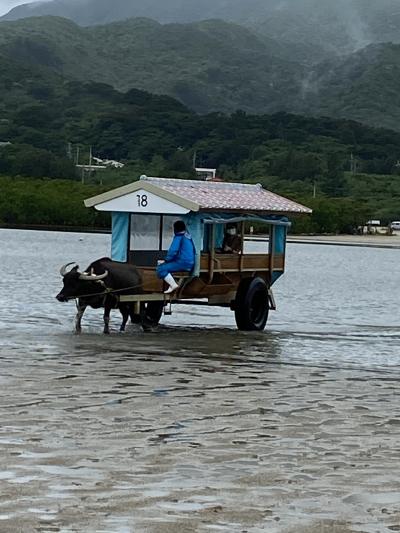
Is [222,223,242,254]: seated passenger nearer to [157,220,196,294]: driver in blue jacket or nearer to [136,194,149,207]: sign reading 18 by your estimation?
[136,194,149,207]: sign reading 18

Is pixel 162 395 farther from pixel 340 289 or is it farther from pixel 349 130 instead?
pixel 349 130

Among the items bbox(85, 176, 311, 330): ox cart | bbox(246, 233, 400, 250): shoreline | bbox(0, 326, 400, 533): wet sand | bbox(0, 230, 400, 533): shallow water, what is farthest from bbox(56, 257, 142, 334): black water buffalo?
bbox(246, 233, 400, 250): shoreline

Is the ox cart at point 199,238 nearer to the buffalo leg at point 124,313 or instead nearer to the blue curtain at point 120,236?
the blue curtain at point 120,236

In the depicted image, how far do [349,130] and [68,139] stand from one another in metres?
43.1

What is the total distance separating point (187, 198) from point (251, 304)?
2529 millimetres

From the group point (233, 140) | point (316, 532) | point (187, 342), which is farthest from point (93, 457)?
point (233, 140)

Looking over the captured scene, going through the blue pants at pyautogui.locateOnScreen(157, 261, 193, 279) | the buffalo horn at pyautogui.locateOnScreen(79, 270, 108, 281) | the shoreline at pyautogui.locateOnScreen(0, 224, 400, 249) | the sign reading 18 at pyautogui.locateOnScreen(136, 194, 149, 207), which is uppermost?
the sign reading 18 at pyautogui.locateOnScreen(136, 194, 149, 207)

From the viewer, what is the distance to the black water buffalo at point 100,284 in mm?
18250

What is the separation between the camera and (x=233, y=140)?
17038cm

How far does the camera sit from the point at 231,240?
20.7 meters

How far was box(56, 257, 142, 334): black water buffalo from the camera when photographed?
59.9 feet

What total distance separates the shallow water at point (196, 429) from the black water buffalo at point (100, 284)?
0.55 metres

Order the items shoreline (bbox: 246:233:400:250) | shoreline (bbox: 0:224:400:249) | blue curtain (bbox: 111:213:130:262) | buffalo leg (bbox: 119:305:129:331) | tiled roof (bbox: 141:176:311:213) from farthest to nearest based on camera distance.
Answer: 1. shoreline (bbox: 0:224:400:249)
2. shoreline (bbox: 246:233:400:250)
3. blue curtain (bbox: 111:213:130:262)
4. tiled roof (bbox: 141:176:311:213)
5. buffalo leg (bbox: 119:305:129:331)

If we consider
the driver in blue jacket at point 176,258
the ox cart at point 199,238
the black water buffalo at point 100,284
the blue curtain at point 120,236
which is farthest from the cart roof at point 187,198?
the black water buffalo at point 100,284
